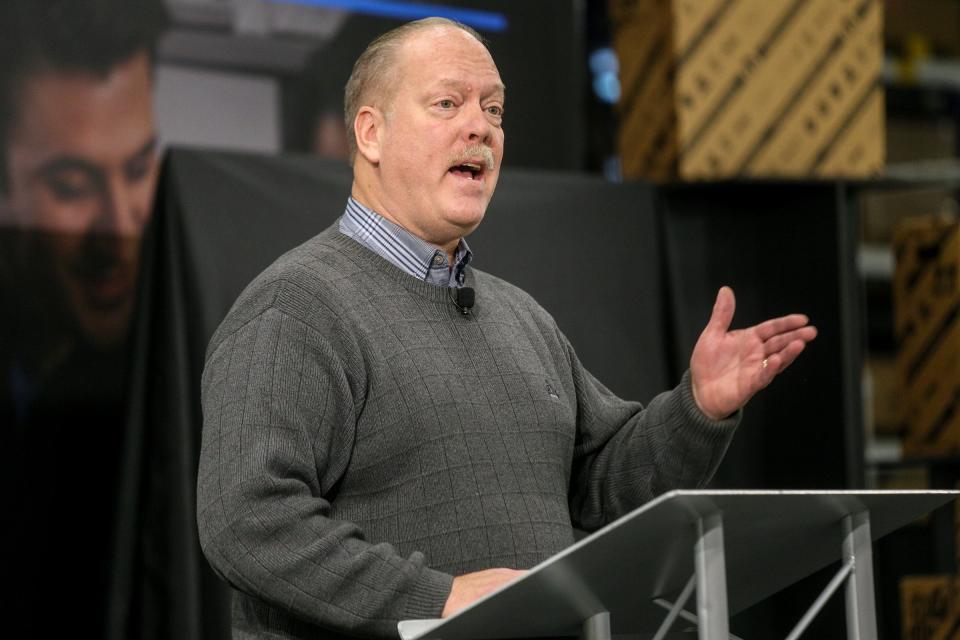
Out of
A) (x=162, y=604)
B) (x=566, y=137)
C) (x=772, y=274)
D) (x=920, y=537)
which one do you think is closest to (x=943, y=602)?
(x=920, y=537)

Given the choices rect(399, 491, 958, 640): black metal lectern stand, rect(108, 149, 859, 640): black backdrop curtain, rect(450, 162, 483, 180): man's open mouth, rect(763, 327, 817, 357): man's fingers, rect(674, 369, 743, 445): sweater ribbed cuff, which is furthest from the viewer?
rect(108, 149, 859, 640): black backdrop curtain

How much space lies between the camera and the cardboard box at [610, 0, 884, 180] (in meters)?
3.03

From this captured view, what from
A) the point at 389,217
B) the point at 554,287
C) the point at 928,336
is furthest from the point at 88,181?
the point at 928,336

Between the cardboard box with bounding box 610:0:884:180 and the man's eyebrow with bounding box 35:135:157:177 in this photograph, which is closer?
the man's eyebrow with bounding box 35:135:157:177

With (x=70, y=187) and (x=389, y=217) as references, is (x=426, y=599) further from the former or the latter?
(x=70, y=187)

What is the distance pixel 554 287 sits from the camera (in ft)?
9.55

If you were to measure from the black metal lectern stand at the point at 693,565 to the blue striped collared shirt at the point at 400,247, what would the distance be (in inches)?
23.1

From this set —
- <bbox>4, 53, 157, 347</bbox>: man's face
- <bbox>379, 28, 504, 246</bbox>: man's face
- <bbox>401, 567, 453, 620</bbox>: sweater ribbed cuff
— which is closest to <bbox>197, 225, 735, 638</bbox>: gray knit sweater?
Answer: <bbox>401, 567, 453, 620</bbox>: sweater ribbed cuff

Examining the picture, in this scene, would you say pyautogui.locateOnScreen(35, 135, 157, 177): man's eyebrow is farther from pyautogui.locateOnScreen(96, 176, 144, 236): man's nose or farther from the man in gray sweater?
the man in gray sweater

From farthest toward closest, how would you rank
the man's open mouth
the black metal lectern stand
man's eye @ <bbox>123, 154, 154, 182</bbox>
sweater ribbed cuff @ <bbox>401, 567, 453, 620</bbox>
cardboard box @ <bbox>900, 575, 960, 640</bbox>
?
cardboard box @ <bbox>900, 575, 960, 640</bbox> < man's eye @ <bbox>123, 154, 154, 182</bbox> < the man's open mouth < sweater ribbed cuff @ <bbox>401, 567, 453, 620</bbox> < the black metal lectern stand

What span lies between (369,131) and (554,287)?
1.05 m

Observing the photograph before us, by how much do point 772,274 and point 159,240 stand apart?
4.76 feet

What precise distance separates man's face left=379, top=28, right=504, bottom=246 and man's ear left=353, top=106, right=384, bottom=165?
0.05 feet

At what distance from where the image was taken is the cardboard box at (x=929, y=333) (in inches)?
134
